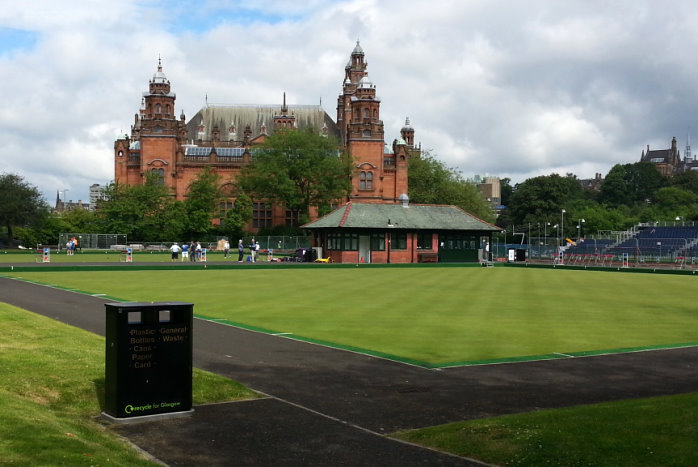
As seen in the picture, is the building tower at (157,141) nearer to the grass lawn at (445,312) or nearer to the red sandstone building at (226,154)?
the red sandstone building at (226,154)

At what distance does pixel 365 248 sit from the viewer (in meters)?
63.2

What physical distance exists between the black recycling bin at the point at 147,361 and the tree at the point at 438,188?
4100 inches

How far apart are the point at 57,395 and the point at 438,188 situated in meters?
107

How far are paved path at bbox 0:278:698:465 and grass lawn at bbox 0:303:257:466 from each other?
481 mm

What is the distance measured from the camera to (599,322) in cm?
1933

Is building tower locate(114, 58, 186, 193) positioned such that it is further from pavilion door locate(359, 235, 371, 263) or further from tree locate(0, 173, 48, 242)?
pavilion door locate(359, 235, 371, 263)

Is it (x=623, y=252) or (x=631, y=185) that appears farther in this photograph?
(x=631, y=185)

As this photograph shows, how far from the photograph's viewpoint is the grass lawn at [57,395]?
258 inches

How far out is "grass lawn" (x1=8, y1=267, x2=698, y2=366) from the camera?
15.1 metres

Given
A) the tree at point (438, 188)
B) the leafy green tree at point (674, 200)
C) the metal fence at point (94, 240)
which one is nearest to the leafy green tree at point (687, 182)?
the leafy green tree at point (674, 200)

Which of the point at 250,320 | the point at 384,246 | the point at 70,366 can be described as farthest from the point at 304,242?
the point at 70,366

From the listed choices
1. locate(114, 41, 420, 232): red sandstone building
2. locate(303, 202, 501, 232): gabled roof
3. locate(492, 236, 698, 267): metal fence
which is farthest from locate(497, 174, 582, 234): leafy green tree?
locate(303, 202, 501, 232): gabled roof

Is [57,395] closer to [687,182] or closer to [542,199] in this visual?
[542,199]

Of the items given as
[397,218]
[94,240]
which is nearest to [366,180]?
[397,218]
